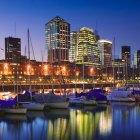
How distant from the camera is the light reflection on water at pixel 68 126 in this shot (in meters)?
33.2

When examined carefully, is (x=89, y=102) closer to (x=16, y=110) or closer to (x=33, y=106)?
(x=33, y=106)

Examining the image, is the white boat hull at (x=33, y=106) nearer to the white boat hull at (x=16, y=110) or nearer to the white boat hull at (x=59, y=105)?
the white boat hull at (x=59, y=105)

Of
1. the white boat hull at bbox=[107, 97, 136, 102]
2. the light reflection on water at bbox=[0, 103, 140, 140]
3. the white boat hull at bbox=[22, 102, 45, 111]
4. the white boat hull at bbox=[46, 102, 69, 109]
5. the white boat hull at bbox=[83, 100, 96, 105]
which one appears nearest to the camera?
the light reflection on water at bbox=[0, 103, 140, 140]

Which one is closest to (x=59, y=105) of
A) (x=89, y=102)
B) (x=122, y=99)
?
(x=89, y=102)

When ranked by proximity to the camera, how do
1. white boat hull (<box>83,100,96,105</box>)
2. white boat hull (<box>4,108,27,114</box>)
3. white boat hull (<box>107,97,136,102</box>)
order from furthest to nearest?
white boat hull (<box>107,97,136,102</box>), white boat hull (<box>83,100,96,105</box>), white boat hull (<box>4,108,27,114</box>)

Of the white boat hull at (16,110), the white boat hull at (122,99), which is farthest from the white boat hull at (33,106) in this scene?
the white boat hull at (122,99)

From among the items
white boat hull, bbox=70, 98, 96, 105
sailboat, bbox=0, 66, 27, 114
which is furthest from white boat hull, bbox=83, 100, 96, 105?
sailboat, bbox=0, 66, 27, 114

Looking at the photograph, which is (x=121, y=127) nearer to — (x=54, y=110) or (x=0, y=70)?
(x=54, y=110)

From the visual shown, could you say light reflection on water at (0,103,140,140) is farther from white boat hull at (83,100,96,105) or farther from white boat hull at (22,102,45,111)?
white boat hull at (83,100,96,105)

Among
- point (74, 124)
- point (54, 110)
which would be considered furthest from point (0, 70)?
point (74, 124)

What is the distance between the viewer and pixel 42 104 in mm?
53531

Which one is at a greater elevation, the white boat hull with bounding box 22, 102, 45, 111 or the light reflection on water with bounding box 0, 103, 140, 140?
the white boat hull with bounding box 22, 102, 45, 111

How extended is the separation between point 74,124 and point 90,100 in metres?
24.6

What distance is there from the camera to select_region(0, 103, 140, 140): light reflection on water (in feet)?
109
